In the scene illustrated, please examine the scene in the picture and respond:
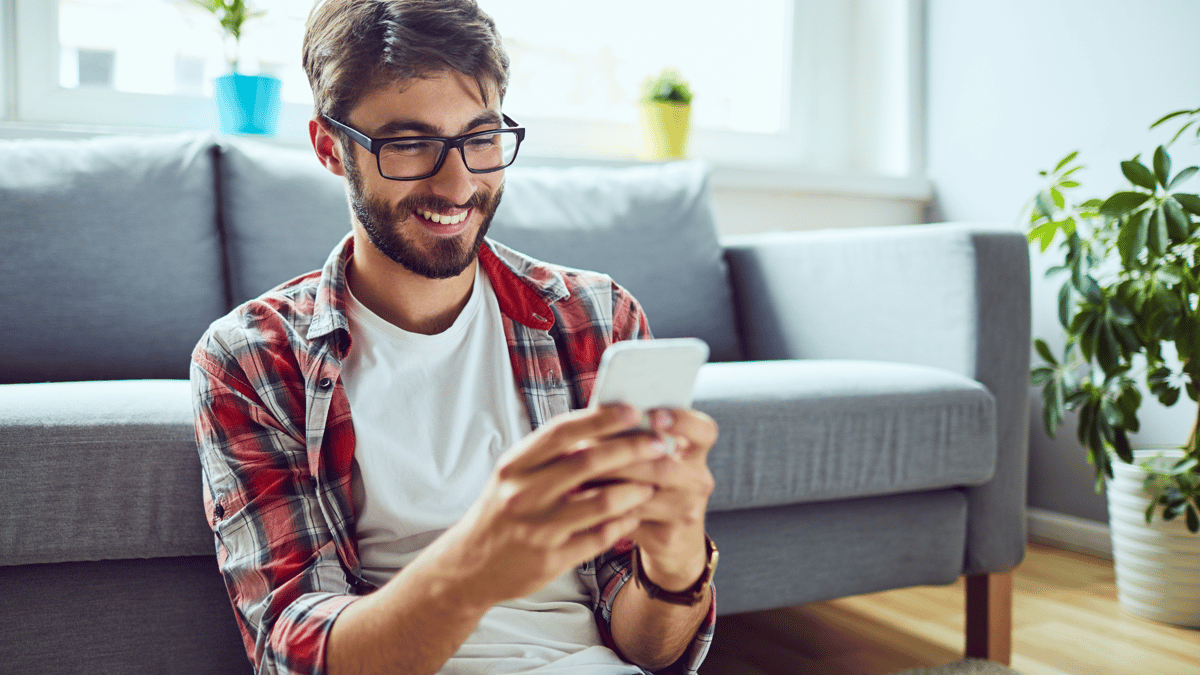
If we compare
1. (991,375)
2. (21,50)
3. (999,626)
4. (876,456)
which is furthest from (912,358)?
(21,50)

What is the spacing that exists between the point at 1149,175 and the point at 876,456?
2.49ft

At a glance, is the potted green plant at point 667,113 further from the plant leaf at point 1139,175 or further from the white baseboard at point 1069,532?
the white baseboard at point 1069,532

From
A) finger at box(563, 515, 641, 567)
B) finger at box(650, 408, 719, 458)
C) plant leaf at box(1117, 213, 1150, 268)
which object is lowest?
finger at box(563, 515, 641, 567)

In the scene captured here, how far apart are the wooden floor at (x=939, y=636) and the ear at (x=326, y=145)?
966mm

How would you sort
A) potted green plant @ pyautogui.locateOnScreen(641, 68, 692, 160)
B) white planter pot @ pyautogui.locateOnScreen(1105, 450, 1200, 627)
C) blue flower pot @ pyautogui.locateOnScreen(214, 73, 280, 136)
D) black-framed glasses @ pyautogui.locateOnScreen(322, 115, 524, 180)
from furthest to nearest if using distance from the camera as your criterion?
potted green plant @ pyautogui.locateOnScreen(641, 68, 692, 160), blue flower pot @ pyautogui.locateOnScreen(214, 73, 280, 136), white planter pot @ pyautogui.locateOnScreen(1105, 450, 1200, 627), black-framed glasses @ pyautogui.locateOnScreen(322, 115, 524, 180)

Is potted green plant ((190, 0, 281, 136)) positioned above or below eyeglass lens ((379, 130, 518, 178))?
above

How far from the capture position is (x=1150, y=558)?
64.3 inches

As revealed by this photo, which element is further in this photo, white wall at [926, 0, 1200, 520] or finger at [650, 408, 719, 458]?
white wall at [926, 0, 1200, 520]

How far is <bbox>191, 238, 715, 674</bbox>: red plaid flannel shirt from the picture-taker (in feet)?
2.32

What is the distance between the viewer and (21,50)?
1733 mm

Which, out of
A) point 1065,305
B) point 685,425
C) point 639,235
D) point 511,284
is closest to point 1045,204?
point 1065,305

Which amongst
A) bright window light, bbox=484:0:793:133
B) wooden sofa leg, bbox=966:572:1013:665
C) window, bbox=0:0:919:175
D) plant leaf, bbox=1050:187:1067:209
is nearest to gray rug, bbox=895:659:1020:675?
wooden sofa leg, bbox=966:572:1013:665

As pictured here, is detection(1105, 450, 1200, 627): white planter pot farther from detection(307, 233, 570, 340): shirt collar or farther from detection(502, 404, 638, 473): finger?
detection(502, 404, 638, 473): finger

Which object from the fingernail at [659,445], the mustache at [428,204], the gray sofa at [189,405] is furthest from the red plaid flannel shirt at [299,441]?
the fingernail at [659,445]
